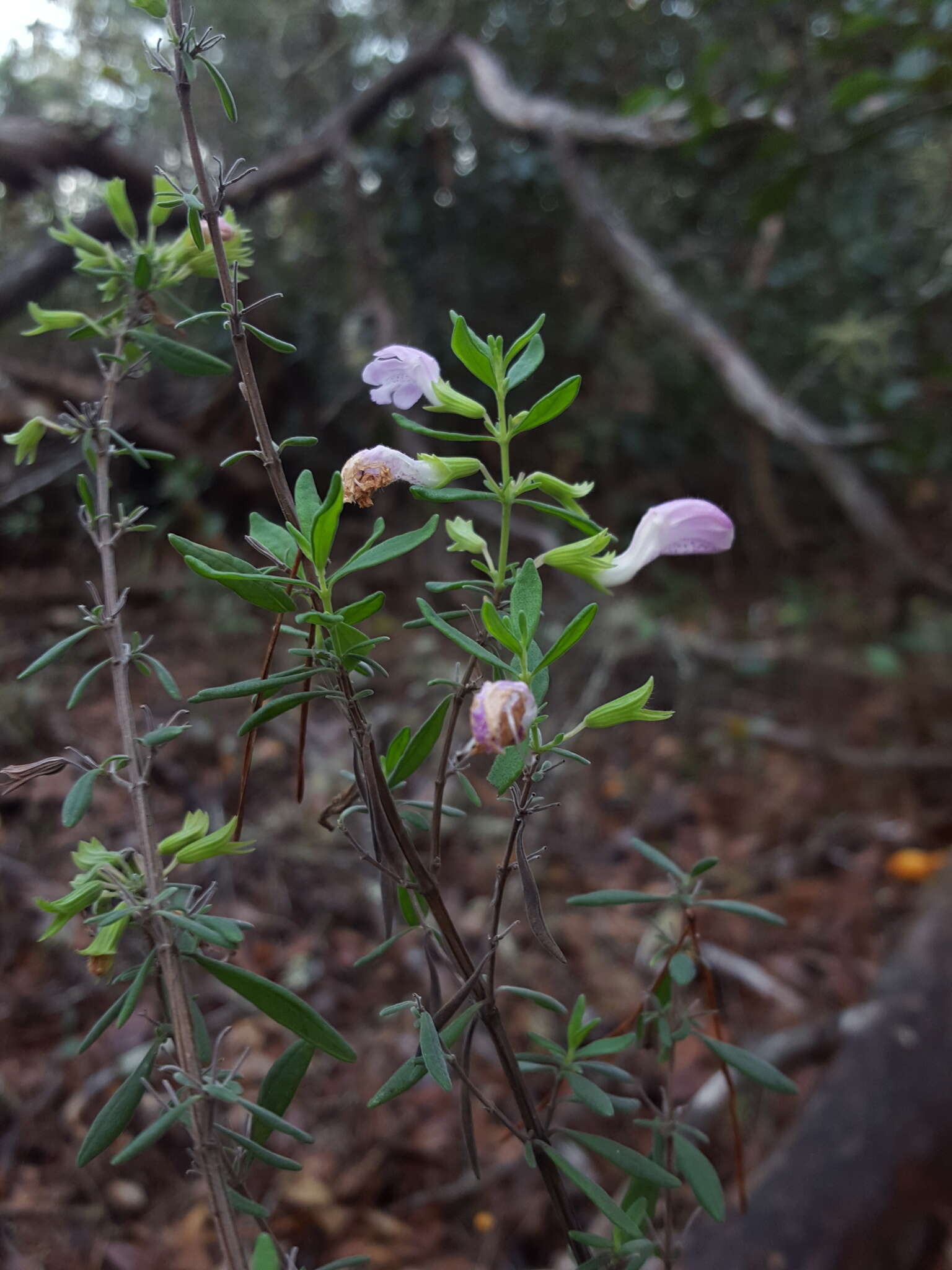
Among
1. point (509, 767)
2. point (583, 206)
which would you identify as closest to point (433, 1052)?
point (509, 767)

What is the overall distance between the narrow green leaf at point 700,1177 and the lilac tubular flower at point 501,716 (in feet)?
1.31

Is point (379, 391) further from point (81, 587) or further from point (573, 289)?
point (573, 289)

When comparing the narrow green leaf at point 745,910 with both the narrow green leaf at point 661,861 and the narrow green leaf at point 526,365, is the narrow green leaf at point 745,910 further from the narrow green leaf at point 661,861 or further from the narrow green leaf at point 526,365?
the narrow green leaf at point 526,365

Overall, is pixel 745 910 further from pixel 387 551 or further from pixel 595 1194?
pixel 387 551

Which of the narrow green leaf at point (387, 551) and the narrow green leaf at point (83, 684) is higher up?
the narrow green leaf at point (387, 551)

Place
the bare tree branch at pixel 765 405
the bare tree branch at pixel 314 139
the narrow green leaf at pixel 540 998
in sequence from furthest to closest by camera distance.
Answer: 1. the bare tree branch at pixel 314 139
2. the bare tree branch at pixel 765 405
3. the narrow green leaf at pixel 540 998

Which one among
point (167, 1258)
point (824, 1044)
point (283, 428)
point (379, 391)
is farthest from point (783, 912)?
point (283, 428)

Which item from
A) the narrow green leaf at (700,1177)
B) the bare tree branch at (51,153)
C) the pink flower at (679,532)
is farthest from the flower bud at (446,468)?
the bare tree branch at (51,153)

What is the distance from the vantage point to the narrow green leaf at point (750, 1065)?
623 millimetres

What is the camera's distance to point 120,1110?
0.51 m

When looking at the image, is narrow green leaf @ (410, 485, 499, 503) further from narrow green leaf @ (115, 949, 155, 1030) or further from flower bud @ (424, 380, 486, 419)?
narrow green leaf @ (115, 949, 155, 1030)

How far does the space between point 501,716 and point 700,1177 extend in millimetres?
445

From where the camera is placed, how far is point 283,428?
3.44 metres

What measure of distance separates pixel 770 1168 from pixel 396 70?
3771 mm
